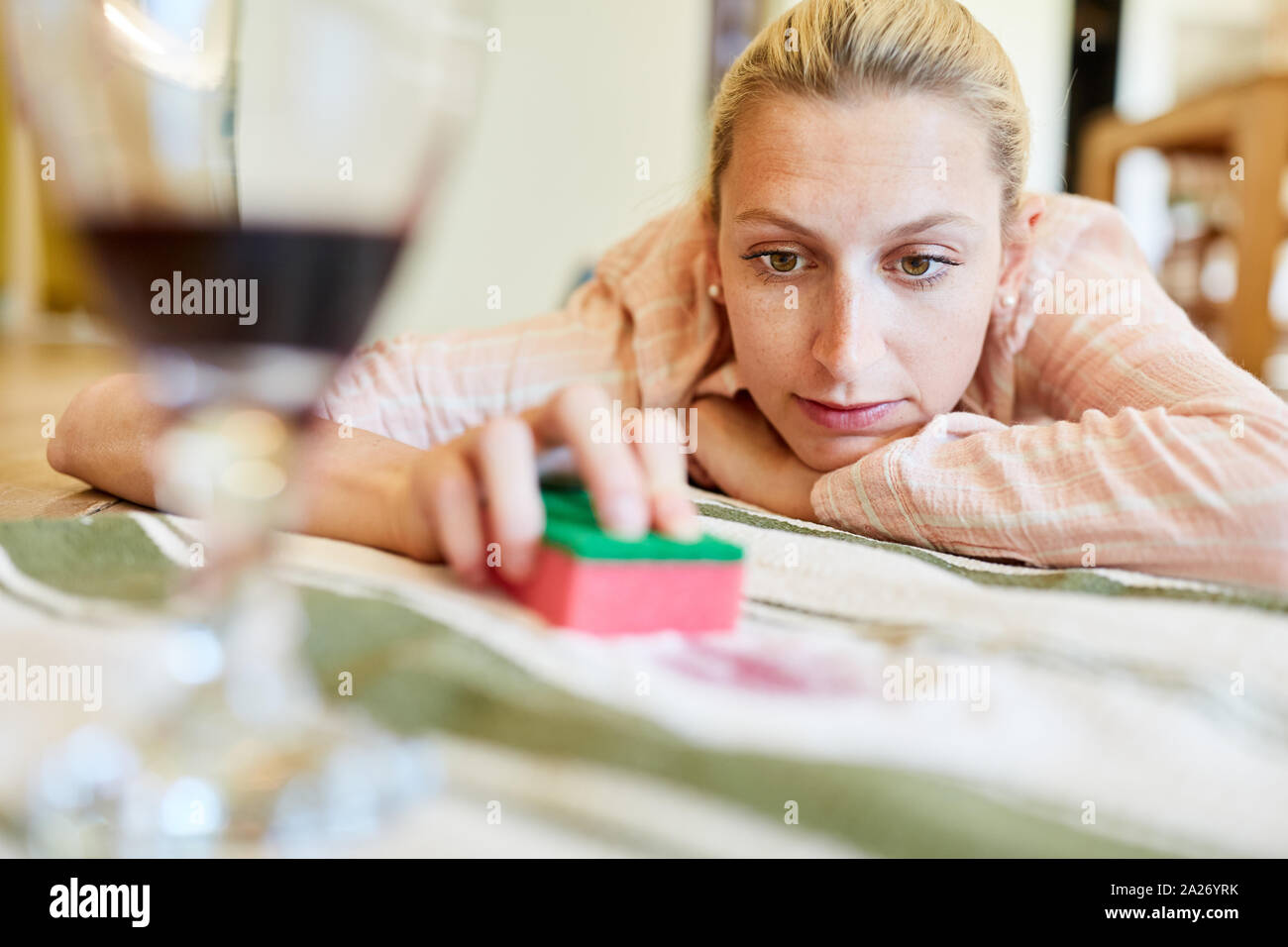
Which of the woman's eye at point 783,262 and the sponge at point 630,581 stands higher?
the woman's eye at point 783,262

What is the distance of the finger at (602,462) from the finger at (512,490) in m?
0.02

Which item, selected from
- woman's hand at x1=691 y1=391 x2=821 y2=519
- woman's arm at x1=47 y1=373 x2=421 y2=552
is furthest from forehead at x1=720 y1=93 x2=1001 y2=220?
woman's arm at x1=47 y1=373 x2=421 y2=552

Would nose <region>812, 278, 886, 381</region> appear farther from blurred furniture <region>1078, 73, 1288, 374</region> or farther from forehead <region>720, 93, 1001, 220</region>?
blurred furniture <region>1078, 73, 1288, 374</region>

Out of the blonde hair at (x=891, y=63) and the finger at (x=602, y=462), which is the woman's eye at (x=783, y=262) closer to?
the blonde hair at (x=891, y=63)

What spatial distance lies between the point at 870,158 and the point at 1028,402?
38 centimetres

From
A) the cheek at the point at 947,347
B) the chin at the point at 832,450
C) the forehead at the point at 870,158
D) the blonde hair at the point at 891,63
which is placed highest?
the blonde hair at the point at 891,63

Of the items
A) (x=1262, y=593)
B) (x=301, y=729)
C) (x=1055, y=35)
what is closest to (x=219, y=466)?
(x=301, y=729)

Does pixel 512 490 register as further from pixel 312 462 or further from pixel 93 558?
pixel 93 558

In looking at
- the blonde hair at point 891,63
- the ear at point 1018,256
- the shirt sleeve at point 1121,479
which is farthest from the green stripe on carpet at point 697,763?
the ear at point 1018,256

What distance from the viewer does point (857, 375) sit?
0.85 meters

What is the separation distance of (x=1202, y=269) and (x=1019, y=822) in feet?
12.5

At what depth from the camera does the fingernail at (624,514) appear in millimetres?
478

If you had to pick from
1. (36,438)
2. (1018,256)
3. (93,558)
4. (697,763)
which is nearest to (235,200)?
(697,763)
